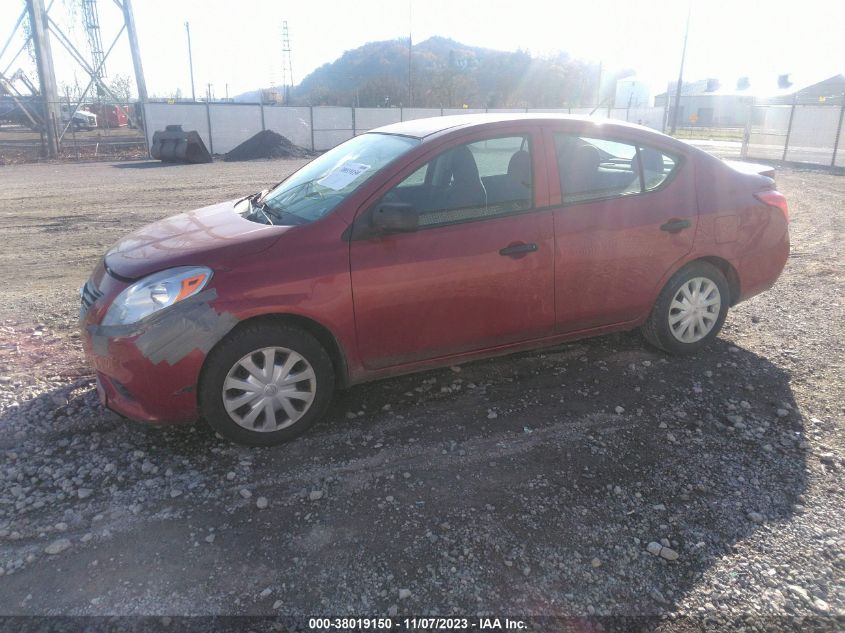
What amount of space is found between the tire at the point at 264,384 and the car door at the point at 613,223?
1.66 m

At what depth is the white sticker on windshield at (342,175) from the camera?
156 inches

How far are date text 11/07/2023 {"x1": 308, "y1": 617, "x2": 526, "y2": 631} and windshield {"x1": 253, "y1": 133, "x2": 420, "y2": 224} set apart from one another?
7.09 ft

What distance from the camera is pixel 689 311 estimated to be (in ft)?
15.3

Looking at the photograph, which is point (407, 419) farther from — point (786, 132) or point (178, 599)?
point (786, 132)

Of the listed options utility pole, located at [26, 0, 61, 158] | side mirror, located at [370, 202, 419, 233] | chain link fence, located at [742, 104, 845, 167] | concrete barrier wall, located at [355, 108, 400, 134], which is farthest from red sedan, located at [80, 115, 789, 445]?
concrete barrier wall, located at [355, 108, 400, 134]

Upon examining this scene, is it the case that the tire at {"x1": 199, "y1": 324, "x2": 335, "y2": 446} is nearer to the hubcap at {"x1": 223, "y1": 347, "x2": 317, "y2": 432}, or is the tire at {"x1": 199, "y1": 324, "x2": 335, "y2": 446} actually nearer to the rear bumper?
the hubcap at {"x1": 223, "y1": 347, "x2": 317, "y2": 432}

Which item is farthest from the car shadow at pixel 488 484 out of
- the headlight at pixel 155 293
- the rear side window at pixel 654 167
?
the rear side window at pixel 654 167

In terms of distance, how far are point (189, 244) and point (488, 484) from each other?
213cm

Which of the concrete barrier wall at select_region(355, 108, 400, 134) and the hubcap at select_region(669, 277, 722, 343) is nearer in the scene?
the hubcap at select_region(669, 277, 722, 343)

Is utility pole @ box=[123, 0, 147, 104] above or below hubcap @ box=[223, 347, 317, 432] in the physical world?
above

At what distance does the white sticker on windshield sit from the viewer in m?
3.95

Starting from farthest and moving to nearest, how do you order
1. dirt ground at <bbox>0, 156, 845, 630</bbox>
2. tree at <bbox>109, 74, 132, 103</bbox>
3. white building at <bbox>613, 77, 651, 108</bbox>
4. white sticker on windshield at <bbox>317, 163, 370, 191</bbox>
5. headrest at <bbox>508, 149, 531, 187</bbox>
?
1. tree at <bbox>109, 74, 132, 103</bbox>
2. white building at <bbox>613, 77, 651, 108</bbox>
3. headrest at <bbox>508, 149, 531, 187</bbox>
4. white sticker on windshield at <bbox>317, 163, 370, 191</bbox>
5. dirt ground at <bbox>0, 156, 845, 630</bbox>

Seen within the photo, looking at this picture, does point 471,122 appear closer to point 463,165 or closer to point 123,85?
point 463,165

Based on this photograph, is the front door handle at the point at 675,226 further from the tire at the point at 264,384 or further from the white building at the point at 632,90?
the white building at the point at 632,90
